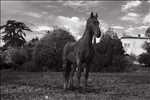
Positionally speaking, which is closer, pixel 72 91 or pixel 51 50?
pixel 72 91

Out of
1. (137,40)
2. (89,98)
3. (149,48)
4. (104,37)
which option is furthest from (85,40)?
(137,40)

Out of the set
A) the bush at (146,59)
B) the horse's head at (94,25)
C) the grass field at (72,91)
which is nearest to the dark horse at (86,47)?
the horse's head at (94,25)

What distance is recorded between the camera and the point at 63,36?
98.6 feet

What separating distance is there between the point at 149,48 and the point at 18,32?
1208 inches

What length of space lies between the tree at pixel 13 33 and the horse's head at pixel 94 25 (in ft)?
104

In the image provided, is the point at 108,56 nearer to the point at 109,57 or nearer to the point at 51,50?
the point at 109,57

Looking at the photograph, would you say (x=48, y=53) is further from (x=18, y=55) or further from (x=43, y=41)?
(x=18, y=55)

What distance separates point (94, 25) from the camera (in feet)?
28.8

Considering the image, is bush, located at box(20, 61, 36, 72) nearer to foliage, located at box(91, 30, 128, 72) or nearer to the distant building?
foliage, located at box(91, 30, 128, 72)

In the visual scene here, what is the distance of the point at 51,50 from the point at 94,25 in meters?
20.8

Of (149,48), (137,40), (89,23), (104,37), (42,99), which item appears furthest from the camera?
(137,40)

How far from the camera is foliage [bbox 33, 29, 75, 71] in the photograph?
29.2m

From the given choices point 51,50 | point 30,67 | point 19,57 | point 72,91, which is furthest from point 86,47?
point 19,57

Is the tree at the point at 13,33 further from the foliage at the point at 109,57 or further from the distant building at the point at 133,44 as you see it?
the distant building at the point at 133,44
